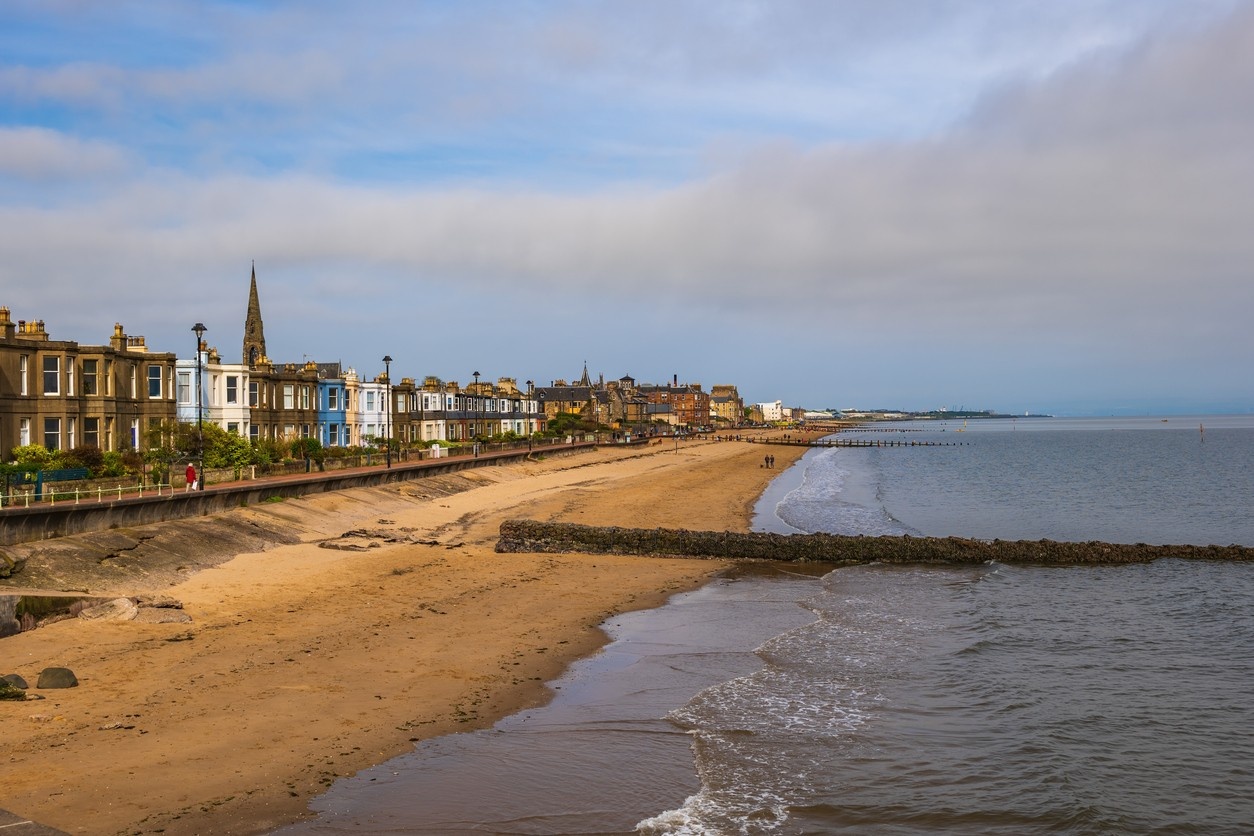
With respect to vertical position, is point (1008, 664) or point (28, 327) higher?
point (28, 327)

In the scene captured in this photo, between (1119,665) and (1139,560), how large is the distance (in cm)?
1803

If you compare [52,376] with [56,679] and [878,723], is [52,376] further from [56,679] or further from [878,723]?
[878,723]

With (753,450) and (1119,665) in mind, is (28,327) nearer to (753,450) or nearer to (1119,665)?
(1119,665)

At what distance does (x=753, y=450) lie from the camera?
149 meters

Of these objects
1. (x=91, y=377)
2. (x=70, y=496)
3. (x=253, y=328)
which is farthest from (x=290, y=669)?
(x=253, y=328)

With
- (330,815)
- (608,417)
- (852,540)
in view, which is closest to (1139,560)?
(852,540)

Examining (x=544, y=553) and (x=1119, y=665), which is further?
(x=544, y=553)

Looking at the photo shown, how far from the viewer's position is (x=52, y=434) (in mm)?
41188

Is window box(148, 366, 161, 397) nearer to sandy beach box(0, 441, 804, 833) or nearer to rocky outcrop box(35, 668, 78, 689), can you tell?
sandy beach box(0, 441, 804, 833)

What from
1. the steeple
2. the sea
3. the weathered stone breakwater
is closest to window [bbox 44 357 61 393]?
the weathered stone breakwater

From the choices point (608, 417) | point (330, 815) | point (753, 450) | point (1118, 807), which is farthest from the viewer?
point (608, 417)

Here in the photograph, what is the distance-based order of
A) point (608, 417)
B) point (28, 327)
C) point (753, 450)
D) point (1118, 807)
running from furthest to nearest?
point (608, 417) < point (753, 450) < point (28, 327) < point (1118, 807)

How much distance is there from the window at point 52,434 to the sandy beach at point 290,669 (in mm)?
10908

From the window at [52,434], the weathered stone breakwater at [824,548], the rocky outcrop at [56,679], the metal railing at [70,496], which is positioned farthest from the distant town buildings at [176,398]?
the rocky outcrop at [56,679]
